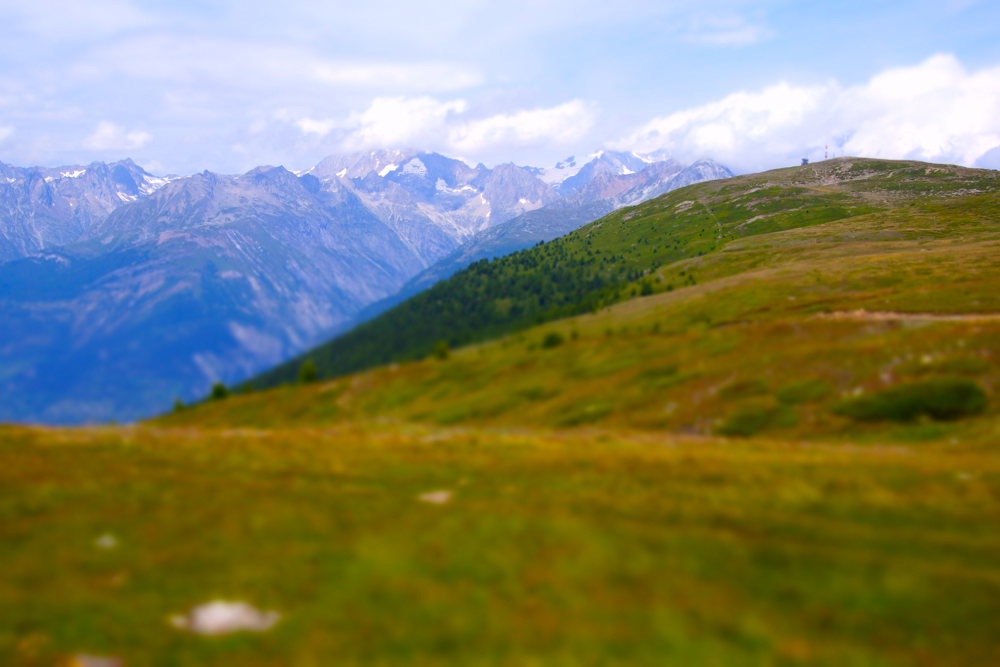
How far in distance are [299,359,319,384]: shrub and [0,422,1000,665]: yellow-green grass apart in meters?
93.3

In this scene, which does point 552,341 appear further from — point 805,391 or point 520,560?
point 520,560

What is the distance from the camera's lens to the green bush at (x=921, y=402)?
60269 mm

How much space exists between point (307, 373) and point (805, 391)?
116262 mm

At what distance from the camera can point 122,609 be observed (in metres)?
24.2

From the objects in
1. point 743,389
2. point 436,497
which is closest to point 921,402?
point 743,389

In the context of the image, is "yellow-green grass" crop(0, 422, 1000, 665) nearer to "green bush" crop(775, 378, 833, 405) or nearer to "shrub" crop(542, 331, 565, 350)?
"green bush" crop(775, 378, 833, 405)

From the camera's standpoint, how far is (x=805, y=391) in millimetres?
71125

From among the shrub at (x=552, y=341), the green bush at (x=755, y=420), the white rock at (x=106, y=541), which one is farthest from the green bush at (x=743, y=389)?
the white rock at (x=106, y=541)

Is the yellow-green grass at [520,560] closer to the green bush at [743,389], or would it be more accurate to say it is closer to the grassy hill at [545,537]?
the grassy hill at [545,537]

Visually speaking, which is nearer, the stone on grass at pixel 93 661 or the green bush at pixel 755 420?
the stone on grass at pixel 93 661

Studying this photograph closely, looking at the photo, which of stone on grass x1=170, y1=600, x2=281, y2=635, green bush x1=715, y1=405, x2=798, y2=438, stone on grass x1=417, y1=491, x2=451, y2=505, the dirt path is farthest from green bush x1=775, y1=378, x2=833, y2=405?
stone on grass x1=170, y1=600, x2=281, y2=635

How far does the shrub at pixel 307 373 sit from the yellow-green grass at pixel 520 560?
9334cm

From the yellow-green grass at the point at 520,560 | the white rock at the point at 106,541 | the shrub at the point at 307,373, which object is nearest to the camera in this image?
the yellow-green grass at the point at 520,560

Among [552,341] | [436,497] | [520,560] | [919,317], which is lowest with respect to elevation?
[520,560]
